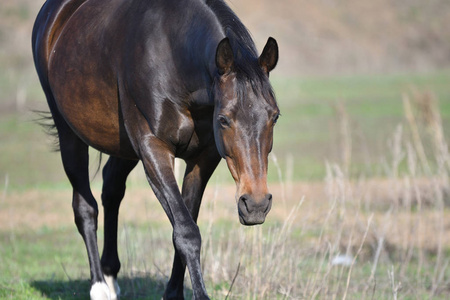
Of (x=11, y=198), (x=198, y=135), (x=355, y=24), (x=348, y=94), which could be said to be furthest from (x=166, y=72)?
(x=355, y=24)

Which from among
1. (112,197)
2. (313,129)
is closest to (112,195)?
(112,197)

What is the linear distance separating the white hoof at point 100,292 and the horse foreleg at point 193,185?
0.58 meters

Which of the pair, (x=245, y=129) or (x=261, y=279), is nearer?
(x=245, y=129)

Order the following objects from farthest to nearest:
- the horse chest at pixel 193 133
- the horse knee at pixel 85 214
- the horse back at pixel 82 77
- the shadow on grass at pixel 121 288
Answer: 1. the shadow on grass at pixel 121 288
2. the horse knee at pixel 85 214
3. the horse back at pixel 82 77
4. the horse chest at pixel 193 133

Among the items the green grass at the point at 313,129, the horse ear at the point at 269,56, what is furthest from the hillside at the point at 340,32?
the horse ear at the point at 269,56

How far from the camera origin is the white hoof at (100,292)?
5.32 metres

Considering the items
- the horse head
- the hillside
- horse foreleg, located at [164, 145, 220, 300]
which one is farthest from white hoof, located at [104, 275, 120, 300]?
the hillside

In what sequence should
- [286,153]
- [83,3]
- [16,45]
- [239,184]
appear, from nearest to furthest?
[239,184] < [83,3] < [286,153] < [16,45]

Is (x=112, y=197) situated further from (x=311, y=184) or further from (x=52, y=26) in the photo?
(x=311, y=184)

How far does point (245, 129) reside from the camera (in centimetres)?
377

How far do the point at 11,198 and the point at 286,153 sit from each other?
9.87 metres

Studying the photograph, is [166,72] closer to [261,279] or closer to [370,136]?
[261,279]

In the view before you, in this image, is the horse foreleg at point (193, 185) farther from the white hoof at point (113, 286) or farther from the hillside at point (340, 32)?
the hillside at point (340, 32)

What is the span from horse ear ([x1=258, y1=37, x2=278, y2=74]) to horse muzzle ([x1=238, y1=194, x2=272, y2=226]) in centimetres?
78
